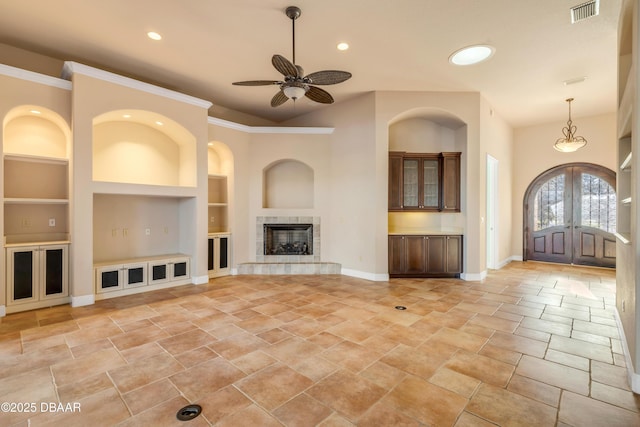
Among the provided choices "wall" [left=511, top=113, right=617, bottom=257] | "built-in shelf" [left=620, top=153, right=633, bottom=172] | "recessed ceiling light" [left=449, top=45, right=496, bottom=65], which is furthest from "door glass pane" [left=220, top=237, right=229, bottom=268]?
"wall" [left=511, top=113, right=617, bottom=257]

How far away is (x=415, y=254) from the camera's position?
577 cm

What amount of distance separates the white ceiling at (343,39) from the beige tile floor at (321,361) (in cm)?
363

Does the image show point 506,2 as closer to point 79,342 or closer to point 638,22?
point 638,22

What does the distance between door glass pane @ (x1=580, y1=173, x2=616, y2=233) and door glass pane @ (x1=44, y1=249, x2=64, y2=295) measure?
34.4ft

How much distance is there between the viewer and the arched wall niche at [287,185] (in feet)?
23.0

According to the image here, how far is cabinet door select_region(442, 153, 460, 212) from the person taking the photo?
593cm

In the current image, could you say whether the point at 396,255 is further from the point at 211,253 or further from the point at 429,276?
the point at 211,253

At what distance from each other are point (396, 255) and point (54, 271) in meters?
5.47

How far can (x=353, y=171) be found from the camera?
6.05m

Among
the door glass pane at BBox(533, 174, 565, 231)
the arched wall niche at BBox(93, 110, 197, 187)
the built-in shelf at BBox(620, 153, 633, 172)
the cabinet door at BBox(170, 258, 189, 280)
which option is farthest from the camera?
the door glass pane at BBox(533, 174, 565, 231)

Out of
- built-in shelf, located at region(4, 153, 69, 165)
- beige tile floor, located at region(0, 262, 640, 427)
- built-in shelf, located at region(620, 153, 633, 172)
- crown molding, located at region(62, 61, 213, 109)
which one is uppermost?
crown molding, located at region(62, 61, 213, 109)

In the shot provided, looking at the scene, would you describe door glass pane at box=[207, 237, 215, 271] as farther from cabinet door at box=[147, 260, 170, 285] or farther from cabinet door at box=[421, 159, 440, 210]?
cabinet door at box=[421, 159, 440, 210]

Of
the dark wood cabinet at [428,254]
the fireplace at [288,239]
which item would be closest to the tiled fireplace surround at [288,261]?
the fireplace at [288,239]

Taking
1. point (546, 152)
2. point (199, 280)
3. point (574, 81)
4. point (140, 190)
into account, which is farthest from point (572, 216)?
point (140, 190)
